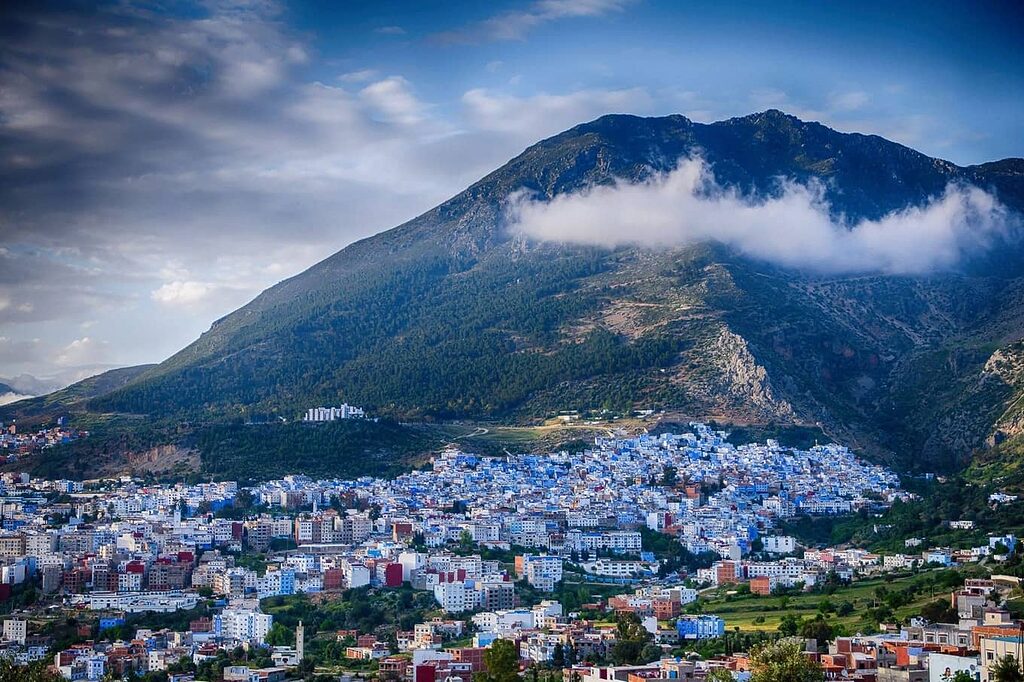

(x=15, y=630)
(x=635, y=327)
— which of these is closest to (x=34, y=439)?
(x=635, y=327)

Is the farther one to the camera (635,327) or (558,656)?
(635,327)

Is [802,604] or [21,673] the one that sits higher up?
[21,673]

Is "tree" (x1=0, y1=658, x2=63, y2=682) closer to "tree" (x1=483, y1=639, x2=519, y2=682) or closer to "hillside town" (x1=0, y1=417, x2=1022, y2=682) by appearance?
"hillside town" (x1=0, y1=417, x2=1022, y2=682)

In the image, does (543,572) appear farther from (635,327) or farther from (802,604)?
(635,327)

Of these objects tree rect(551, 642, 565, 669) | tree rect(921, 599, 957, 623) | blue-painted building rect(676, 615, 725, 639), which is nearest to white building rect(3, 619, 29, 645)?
tree rect(551, 642, 565, 669)

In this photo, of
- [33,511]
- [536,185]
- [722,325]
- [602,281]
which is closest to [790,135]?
[536,185]

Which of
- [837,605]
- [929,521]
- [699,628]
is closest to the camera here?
[699,628]
